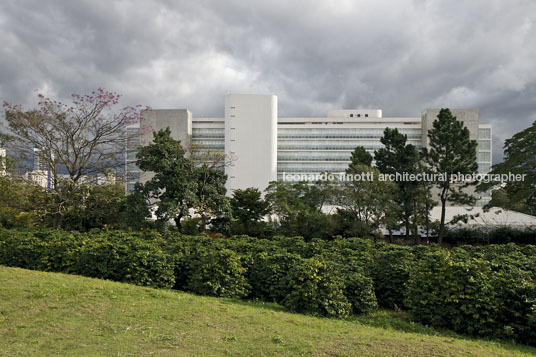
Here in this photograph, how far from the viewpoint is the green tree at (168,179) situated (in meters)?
18.1

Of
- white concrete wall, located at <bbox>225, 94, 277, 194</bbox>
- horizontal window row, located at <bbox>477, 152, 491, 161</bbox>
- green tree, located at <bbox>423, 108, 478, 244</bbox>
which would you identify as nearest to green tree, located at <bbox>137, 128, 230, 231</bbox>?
green tree, located at <bbox>423, 108, 478, 244</bbox>

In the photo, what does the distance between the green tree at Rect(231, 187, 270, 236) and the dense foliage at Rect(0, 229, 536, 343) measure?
10594mm

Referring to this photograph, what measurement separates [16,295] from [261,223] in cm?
1643

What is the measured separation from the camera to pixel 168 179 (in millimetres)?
18594

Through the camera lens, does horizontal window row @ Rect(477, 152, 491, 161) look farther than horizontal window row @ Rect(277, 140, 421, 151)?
Yes

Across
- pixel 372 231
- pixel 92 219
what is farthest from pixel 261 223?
pixel 92 219

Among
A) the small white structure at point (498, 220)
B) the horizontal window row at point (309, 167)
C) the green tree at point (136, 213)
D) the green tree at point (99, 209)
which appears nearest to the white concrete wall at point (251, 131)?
the horizontal window row at point (309, 167)

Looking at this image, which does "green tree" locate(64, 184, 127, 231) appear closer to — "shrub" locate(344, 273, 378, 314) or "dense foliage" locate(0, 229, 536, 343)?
"dense foliage" locate(0, 229, 536, 343)

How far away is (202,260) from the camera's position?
9.28 metres

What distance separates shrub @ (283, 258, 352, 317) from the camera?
7742mm

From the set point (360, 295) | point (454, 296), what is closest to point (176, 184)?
point (360, 295)

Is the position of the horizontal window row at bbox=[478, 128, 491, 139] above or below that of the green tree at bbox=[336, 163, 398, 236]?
above

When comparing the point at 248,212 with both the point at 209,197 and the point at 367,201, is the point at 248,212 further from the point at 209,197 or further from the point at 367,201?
the point at 367,201

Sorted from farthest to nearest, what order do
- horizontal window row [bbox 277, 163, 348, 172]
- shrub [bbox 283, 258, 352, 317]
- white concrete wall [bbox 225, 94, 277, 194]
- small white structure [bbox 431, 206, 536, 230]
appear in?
1. horizontal window row [bbox 277, 163, 348, 172]
2. white concrete wall [bbox 225, 94, 277, 194]
3. small white structure [bbox 431, 206, 536, 230]
4. shrub [bbox 283, 258, 352, 317]
